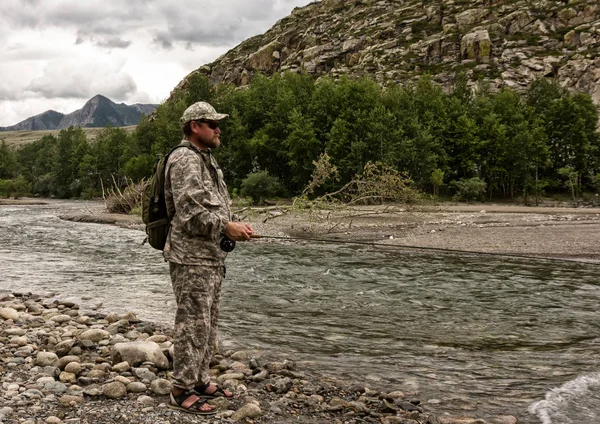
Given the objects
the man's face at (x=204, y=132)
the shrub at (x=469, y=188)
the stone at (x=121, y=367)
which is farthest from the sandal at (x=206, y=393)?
the shrub at (x=469, y=188)

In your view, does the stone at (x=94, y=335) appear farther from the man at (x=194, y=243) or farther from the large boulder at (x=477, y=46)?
the large boulder at (x=477, y=46)

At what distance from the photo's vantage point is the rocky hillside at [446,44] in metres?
93.6

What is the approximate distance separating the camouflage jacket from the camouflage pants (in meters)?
0.12

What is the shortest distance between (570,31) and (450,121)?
59.1 metres

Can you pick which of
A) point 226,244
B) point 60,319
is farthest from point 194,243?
point 60,319

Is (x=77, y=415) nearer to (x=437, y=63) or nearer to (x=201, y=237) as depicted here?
(x=201, y=237)

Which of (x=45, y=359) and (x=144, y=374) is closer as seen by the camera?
(x=144, y=374)

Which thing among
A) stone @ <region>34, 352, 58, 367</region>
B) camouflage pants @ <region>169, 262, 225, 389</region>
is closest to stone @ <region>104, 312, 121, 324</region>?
stone @ <region>34, 352, 58, 367</region>

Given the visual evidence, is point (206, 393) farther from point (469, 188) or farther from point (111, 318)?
point (469, 188)

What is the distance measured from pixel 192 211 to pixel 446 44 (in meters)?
114

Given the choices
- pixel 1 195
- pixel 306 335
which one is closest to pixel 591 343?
pixel 306 335

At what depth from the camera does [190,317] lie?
4.75 metres

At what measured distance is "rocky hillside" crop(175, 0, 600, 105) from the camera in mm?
93625

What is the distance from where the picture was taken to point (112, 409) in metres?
4.64
